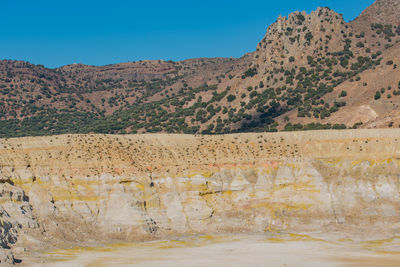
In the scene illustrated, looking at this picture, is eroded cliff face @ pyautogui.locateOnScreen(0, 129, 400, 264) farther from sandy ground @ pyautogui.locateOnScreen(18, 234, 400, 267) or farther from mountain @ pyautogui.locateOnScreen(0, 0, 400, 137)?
mountain @ pyautogui.locateOnScreen(0, 0, 400, 137)

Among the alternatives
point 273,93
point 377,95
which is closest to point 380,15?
point 273,93

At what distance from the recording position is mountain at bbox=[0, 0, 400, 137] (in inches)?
3844

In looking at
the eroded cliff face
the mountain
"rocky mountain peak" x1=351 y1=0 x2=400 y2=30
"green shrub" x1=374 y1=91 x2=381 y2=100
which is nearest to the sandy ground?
the eroded cliff face

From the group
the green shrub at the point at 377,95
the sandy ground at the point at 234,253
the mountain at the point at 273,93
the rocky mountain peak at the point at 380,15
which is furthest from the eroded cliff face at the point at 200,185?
the rocky mountain peak at the point at 380,15

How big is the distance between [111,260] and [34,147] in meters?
19.1

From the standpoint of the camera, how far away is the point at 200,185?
193 ft

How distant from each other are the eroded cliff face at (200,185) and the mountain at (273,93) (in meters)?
21.5

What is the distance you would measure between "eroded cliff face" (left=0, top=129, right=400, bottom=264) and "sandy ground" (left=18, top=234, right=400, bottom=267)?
306cm

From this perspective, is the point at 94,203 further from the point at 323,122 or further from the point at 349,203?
the point at 323,122

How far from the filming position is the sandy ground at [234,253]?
1721 inches

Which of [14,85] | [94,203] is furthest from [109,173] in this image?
[14,85]

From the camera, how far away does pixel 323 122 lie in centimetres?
9394

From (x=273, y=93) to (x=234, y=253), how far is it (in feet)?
217

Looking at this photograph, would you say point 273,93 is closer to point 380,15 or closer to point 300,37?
point 300,37
